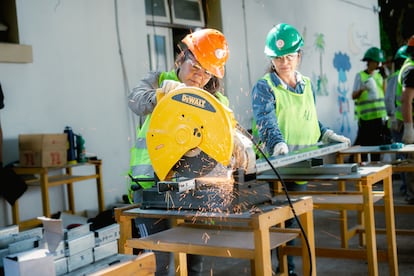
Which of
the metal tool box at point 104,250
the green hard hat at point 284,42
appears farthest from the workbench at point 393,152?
the metal tool box at point 104,250

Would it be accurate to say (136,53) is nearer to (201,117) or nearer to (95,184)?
(95,184)

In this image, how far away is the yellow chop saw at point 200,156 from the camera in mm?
1809

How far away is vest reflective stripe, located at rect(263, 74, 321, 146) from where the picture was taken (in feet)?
9.99

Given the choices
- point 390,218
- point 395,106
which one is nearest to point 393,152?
point 390,218

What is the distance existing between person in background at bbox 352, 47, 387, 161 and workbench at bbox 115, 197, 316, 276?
4.44m

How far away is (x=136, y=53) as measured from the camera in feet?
18.3

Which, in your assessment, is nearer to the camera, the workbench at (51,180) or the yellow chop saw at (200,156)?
the yellow chop saw at (200,156)

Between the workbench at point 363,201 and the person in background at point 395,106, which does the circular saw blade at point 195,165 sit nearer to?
the workbench at point 363,201

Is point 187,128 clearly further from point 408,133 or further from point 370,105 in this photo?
point 370,105

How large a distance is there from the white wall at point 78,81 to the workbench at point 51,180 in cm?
11

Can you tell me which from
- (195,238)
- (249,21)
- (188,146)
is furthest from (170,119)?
(249,21)

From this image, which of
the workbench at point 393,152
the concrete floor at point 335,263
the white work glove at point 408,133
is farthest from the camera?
the white work glove at point 408,133

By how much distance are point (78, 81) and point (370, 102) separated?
3.33 m

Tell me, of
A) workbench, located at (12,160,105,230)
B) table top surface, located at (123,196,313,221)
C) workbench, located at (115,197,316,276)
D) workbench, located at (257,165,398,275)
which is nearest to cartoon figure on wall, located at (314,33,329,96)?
workbench, located at (12,160,105,230)
